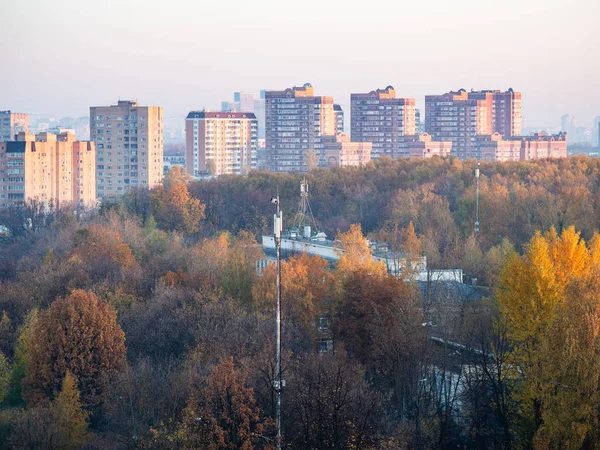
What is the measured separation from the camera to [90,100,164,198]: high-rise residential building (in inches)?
2339

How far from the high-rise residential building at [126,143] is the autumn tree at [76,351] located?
43.5 meters

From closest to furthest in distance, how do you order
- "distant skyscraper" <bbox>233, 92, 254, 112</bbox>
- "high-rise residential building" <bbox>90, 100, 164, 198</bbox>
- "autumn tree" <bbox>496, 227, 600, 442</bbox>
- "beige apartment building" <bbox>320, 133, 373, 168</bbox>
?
"autumn tree" <bbox>496, 227, 600, 442</bbox> → "high-rise residential building" <bbox>90, 100, 164, 198</bbox> → "beige apartment building" <bbox>320, 133, 373, 168</bbox> → "distant skyscraper" <bbox>233, 92, 254, 112</bbox>

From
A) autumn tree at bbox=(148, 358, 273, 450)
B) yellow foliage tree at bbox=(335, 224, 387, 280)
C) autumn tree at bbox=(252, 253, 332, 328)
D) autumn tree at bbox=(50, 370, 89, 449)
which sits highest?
yellow foliage tree at bbox=(335, 224, 387, 280)

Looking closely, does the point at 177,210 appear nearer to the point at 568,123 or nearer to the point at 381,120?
the point at 381,120

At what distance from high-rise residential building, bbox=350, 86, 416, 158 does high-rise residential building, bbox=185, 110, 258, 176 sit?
23.8 ft

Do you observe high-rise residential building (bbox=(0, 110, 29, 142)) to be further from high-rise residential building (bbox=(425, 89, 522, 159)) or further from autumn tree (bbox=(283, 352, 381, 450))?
autumn tree (bbox=(283, 352, 381, 450))

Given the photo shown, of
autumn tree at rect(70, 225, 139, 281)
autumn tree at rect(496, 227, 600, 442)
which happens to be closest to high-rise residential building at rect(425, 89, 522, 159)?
autumn tree at rect(70, 225, 139, 281)

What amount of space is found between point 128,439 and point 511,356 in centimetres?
Answer: 504

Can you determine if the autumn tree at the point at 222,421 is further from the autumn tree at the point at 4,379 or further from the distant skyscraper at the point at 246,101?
the distant skyscraper at the point at 246,101

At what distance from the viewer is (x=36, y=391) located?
15.3 m

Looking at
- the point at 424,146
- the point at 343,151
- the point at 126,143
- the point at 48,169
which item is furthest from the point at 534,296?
the point at 424,146

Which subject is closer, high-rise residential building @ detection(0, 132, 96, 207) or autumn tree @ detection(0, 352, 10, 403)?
autumn tree @ detection(0, 352, 10, 403)

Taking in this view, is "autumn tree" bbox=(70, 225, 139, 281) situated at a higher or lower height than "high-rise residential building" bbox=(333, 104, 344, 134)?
lower

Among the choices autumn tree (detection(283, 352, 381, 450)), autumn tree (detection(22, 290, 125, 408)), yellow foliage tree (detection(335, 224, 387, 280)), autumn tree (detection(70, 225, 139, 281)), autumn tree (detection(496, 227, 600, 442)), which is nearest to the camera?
autumn tree (detection(283, 352, 381, 450))
